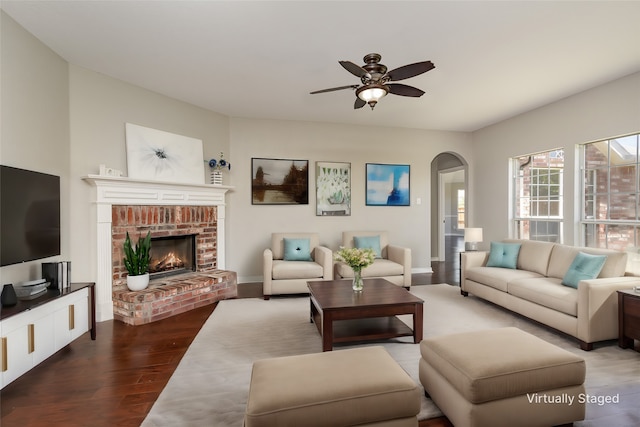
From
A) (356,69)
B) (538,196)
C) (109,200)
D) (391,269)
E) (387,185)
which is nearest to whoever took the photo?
(356,69)

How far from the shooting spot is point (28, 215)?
248 centimetres

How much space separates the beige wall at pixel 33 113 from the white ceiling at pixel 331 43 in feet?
0.59

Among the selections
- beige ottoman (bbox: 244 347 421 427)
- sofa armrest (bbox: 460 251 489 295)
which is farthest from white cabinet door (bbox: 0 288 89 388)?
sofa armrest (bbox: 460 251 489 295)

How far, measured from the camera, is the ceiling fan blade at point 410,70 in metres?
2.32

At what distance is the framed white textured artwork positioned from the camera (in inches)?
148

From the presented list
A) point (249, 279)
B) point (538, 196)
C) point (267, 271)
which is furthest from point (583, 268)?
point (249, 279)

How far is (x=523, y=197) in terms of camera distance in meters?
5.16

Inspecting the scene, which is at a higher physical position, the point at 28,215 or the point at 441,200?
the point at 441,200

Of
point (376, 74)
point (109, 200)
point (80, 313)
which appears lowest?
point (80, 313)

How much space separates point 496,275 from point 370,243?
72.3 inches

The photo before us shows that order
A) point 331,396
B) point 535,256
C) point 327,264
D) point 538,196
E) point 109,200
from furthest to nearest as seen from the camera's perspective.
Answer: point 538,196
point 327,264
point 535,256
point 109,200
point 331,396

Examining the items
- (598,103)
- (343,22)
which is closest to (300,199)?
(343,22)

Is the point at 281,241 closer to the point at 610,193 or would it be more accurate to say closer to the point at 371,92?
the point at 371,92

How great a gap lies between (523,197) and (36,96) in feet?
21.7
